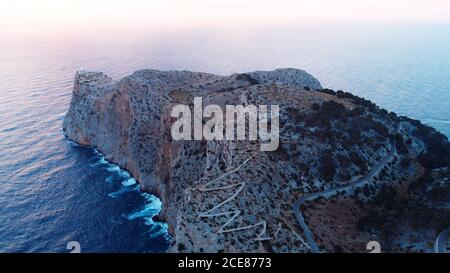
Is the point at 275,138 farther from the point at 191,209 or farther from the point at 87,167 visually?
the point at 87,167

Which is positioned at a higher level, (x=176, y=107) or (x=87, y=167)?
(x=176, y=107)

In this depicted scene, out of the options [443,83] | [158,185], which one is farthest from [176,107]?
[443,83]

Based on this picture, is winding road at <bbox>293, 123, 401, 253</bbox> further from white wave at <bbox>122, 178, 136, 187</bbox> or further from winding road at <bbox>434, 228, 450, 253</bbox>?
white wave at <bbox>122, 178, 136, 187</bbox>

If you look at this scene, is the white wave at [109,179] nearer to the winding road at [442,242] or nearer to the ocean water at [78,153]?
the ocean water at [78,153]

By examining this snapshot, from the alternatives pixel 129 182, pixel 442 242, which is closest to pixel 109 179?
pixel 129 182

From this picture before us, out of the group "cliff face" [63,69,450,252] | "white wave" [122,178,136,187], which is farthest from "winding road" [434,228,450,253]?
"white wave" [122,178,136,187]

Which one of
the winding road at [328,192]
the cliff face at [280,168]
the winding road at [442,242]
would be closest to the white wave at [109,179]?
the cliff face at [280,168]
